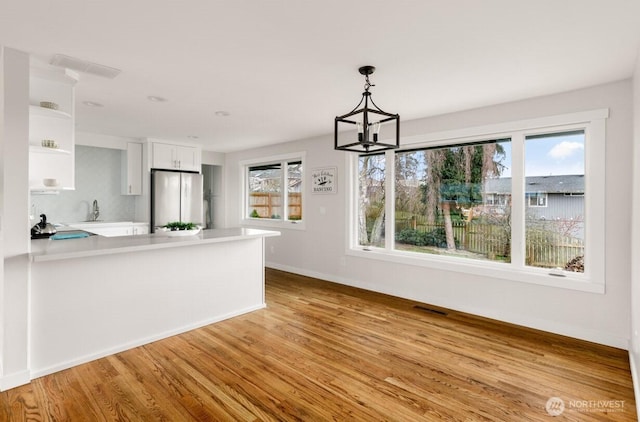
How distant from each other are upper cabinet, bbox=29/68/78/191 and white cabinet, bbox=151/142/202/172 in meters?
2.95

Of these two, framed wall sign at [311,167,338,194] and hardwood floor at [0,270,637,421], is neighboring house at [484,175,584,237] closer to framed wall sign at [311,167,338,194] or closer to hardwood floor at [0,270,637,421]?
hardwood floor at [0,270,637,421]

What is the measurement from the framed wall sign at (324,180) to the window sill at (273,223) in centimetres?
67

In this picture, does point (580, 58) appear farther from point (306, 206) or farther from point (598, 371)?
point (306, 206)

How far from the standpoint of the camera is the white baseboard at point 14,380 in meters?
2.29

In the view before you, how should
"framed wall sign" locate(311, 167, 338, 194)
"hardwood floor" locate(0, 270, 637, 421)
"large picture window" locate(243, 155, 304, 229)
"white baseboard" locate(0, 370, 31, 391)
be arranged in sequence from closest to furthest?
"hardwood floor" locate(0, 270, 637, 421) → "white baseboard" locate(0, 370, 31, 391) → "framed wall sign" locate(311, 167, 338, 194) → "large picture window" locate(243, 155, 304, 229)

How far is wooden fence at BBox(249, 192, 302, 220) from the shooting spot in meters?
6.10

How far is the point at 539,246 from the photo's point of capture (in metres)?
3.55

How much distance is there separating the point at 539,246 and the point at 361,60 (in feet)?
8.66

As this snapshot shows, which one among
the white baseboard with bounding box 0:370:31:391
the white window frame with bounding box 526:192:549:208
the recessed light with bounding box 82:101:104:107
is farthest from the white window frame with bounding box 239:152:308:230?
the white baseboard with bounding box 0:370:31:391

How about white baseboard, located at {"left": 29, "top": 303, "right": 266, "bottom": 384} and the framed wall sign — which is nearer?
white baseboard, located at {"left": 29, "top": 303, "right": 266, "bottom": 384}

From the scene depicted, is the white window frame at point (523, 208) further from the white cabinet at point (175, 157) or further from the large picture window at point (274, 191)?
the white cabinet at point (175, 157)

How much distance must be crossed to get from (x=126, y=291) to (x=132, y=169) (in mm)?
3501

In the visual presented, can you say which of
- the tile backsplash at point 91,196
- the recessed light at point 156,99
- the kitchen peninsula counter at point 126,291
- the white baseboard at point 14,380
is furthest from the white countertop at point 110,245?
the tile backsplash at point 91,196

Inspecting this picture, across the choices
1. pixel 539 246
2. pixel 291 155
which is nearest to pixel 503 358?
pixel 539 246
